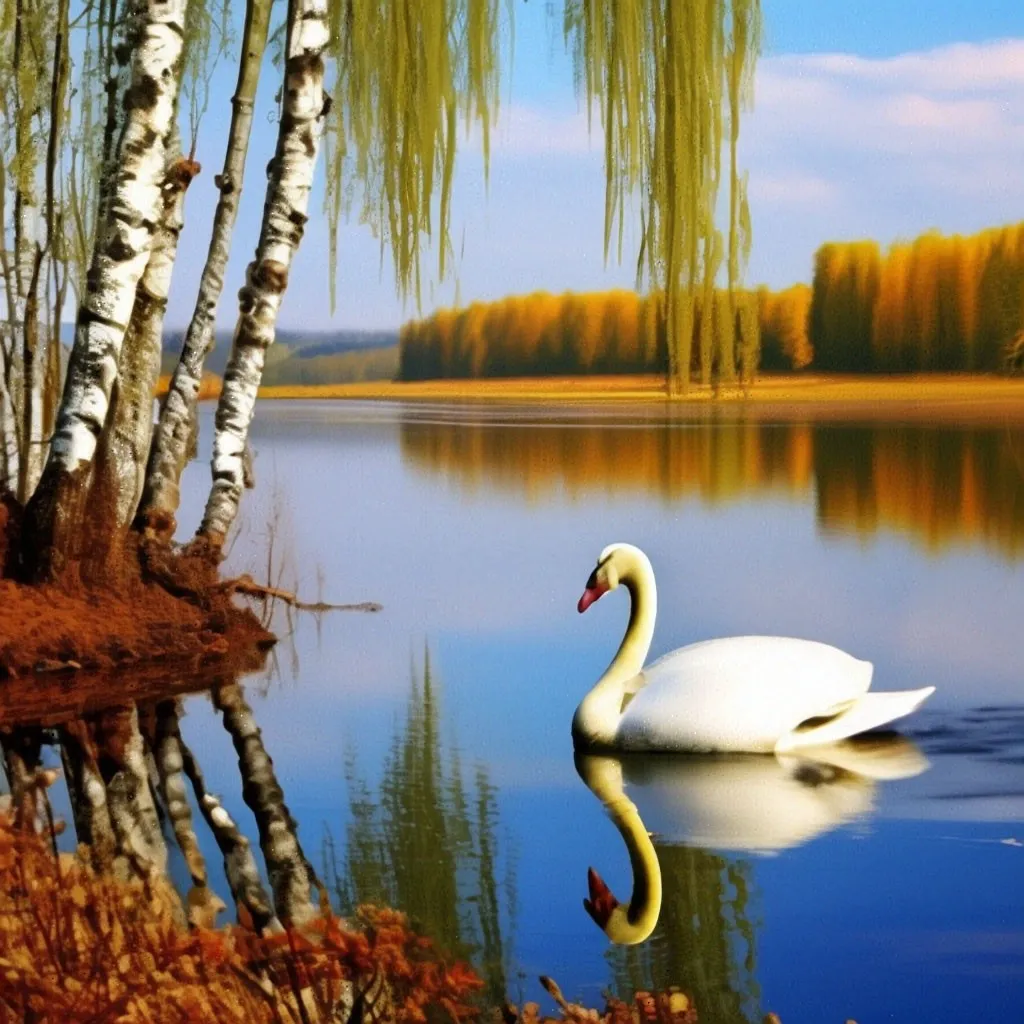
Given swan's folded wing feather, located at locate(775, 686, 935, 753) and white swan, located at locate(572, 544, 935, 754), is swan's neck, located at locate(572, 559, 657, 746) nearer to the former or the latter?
white swan, located at locate(572, 544, 935, 754)

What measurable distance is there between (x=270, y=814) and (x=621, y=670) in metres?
1.33

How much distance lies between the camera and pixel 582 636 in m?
6.65

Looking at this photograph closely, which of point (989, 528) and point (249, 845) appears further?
point (989, 528)

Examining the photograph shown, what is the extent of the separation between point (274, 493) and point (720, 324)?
260 cm

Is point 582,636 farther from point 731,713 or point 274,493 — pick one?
point 731,713

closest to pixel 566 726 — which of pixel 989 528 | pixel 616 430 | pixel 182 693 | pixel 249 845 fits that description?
pixel 182 693

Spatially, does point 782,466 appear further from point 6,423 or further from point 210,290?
point 210,290

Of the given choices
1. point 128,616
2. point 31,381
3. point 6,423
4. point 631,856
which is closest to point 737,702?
point 631,856

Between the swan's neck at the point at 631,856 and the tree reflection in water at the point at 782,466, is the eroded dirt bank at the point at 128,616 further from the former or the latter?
the tree reflection in water at the point at 782,466

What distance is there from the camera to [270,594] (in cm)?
618

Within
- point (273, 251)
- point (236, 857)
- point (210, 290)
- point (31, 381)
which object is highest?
point (273, 251)

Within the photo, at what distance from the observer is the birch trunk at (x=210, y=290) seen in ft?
19.5

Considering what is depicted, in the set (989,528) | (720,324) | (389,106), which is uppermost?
(389,106)

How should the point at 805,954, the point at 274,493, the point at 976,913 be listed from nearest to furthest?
the point at 805,954
the point at 976,913
the point at 274,493
